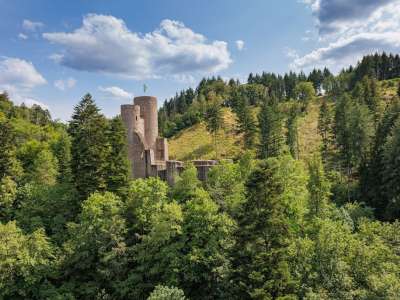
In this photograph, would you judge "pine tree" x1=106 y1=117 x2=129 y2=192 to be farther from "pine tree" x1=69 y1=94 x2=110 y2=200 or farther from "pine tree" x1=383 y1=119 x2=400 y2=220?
Result: "pine tree" x1=383 y1=119 x2=400 y2=220

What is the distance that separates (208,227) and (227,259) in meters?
2.97

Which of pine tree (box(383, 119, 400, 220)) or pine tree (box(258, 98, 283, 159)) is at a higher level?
pine tree (box(258, 98, 283, 159))

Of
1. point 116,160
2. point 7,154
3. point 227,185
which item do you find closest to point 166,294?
point 227,185

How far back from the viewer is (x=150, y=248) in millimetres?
28844

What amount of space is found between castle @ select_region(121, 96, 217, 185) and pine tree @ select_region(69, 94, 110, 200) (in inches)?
227

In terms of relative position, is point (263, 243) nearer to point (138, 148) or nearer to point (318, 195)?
point (318, 195)

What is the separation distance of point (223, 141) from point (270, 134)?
22837 millimetres

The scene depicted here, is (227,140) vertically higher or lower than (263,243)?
higher

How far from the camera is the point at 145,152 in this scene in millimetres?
43281

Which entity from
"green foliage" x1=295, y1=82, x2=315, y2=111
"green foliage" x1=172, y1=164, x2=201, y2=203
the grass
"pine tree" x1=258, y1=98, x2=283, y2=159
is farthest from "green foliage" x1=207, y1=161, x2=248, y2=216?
"green foliage" x1=295, y1=82, x2=315, y2=111

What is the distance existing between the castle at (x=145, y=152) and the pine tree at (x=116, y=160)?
5.31 m

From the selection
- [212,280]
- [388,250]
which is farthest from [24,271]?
[388,250]

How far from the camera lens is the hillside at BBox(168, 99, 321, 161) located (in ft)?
265

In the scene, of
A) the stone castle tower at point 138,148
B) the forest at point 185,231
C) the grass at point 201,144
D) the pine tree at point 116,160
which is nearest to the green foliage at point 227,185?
the forest at point 185,231
